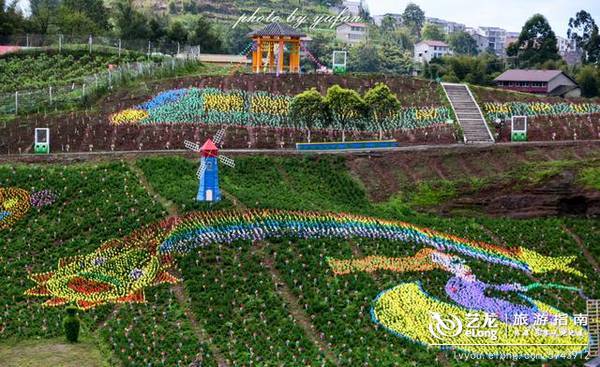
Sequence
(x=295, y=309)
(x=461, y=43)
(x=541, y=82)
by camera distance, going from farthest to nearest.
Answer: (x=461, y=43) < (x=541, y=82) < (x=295, y=309)

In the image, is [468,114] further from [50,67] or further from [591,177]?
[50,67]

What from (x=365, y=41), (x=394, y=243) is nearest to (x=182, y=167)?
(x=394, y=243)

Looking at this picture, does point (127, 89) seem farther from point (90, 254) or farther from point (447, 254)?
point (447, 254)

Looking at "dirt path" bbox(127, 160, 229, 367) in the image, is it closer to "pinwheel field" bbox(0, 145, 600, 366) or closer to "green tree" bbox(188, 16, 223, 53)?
"pinwheel field" bbox(0, 145, 600, 366)

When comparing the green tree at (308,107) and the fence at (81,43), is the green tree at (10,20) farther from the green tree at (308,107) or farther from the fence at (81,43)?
the green tree at (308,107)

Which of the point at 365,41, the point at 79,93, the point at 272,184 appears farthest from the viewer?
the point at 365,41

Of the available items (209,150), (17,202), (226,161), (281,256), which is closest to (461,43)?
(226,161)

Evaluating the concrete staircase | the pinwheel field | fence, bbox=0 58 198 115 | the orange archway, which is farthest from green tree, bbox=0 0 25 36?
the concrete staircase
